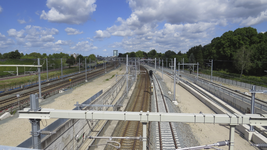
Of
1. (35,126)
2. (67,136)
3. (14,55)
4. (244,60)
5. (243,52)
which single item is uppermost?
(14,55)

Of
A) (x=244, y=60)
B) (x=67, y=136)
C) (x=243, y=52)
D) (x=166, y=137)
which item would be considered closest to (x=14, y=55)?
(x=67, y=136)

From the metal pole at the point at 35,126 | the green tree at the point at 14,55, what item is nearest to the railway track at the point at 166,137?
the metal pole at the point at 35,126

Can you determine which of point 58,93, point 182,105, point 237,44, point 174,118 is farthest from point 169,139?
A: point 237,44

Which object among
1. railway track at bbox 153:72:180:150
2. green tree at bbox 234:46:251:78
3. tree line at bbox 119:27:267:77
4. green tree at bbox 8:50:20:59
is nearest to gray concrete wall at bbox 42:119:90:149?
railway track at bbox 153:72:180:150

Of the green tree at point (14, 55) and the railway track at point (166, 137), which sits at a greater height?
the green tree at point (14, 55)

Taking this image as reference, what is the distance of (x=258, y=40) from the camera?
166 feet

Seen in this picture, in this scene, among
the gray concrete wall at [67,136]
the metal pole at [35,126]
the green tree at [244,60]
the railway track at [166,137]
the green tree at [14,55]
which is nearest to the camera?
the metal pole at [35,126]

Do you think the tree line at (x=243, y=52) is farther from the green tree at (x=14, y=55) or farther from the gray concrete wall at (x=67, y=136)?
the green tree at (x=14, y=55)

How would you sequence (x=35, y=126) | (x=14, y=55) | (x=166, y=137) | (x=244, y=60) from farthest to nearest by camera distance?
(x=14, y=55) < (x=244, y=60) < (x=166, y=137) < (x=35, y=126)

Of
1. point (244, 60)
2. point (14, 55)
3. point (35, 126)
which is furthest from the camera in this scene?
point (14, 55)

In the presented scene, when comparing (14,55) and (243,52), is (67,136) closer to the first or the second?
(243,52)

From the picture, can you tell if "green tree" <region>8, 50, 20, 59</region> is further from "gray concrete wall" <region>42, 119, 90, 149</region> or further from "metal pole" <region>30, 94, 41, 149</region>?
"metal pole" <region>30, 94, 41, 149</region>

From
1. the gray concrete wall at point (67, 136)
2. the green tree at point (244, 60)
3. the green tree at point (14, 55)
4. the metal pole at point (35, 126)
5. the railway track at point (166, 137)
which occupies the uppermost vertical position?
the green tree at point (14, 55)

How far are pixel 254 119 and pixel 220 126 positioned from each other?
459 inches
